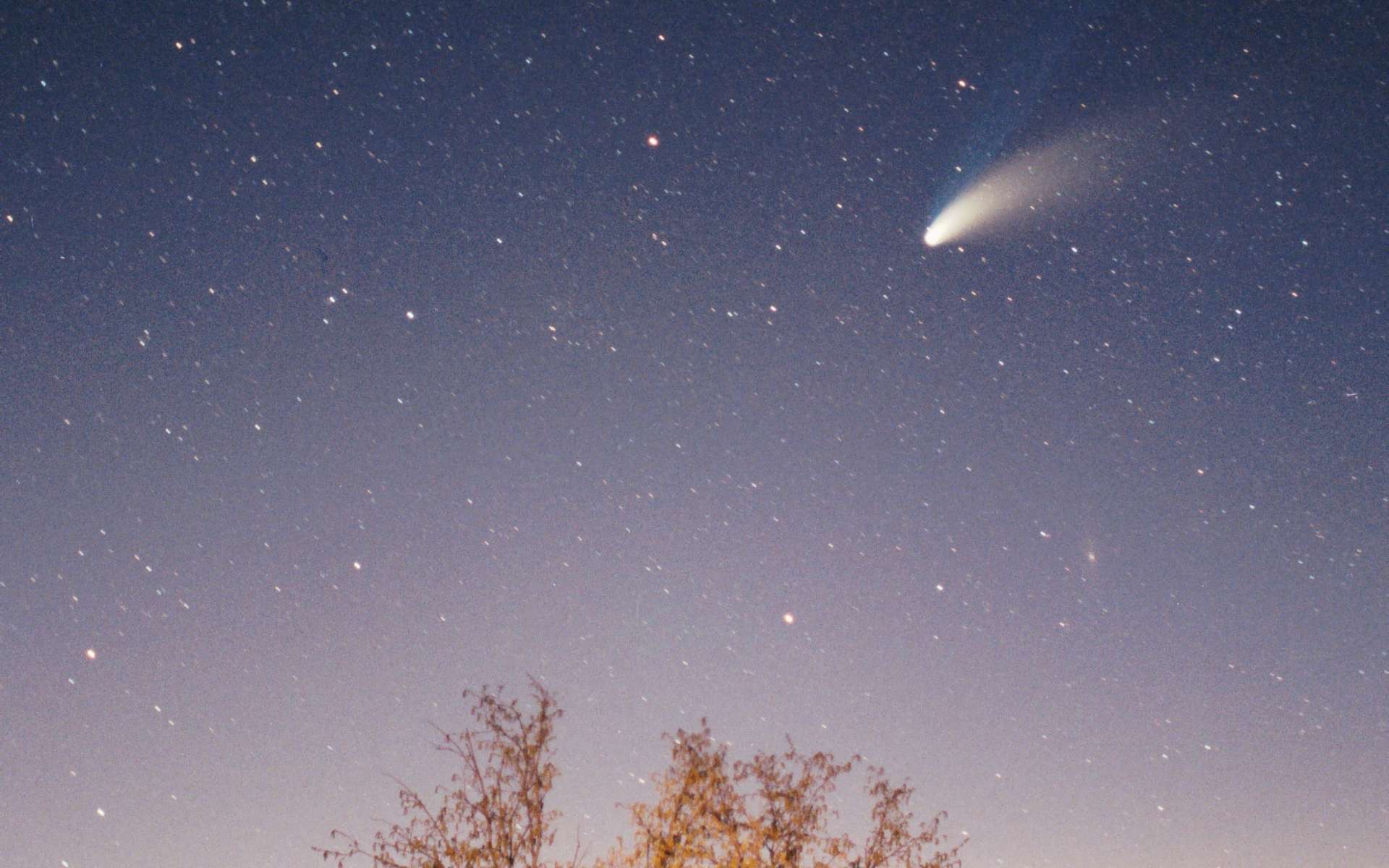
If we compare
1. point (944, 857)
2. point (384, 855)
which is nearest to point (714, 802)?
point (944, 857)

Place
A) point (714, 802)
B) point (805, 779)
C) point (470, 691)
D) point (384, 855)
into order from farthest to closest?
point (805, 779)
point (714, 802)
point (470, 691)
point (384, 855)

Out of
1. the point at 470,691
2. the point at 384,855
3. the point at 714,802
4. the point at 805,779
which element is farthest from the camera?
the point at 805,779

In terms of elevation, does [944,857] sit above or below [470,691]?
below

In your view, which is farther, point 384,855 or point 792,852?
point 792,852

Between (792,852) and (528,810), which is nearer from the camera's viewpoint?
(528,810)

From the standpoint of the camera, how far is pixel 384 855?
27.7 feet

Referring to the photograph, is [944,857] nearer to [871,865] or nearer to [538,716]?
[871,865]

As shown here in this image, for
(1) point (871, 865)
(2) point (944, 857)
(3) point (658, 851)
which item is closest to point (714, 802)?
(3) point (658, 851)

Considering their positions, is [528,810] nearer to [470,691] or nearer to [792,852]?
[470,691]

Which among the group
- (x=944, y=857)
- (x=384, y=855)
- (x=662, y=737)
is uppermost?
(x=662, y=737)

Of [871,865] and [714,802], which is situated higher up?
[714,802]

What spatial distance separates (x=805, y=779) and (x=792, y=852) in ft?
2.90

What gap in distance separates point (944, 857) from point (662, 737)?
4.00 m

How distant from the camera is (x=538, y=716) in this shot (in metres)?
9.27
